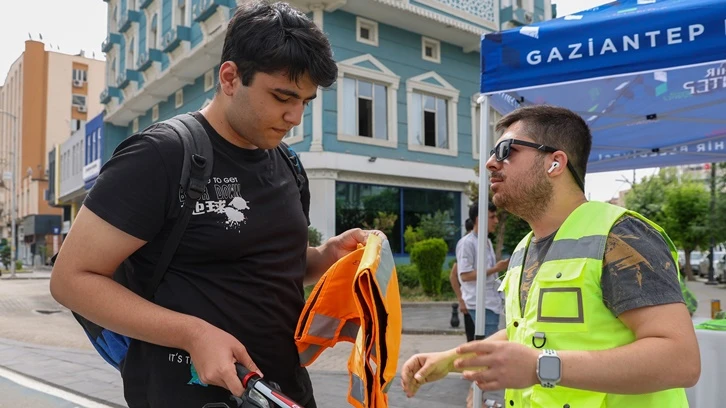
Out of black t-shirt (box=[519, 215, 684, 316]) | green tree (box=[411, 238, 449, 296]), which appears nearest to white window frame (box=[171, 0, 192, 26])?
green tree (box=[411, 238, 449, 296])

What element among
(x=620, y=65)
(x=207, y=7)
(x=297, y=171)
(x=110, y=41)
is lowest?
(x=297, y=171)

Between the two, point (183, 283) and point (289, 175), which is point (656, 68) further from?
point (183, 283)

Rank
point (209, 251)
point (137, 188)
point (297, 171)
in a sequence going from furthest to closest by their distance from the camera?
point (297, 171) < point (209, 251) < point (137, 188)

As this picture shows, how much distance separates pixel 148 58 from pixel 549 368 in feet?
84.1

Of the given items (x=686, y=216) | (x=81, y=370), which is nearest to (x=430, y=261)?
(x=81, y=370)

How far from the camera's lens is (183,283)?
5.71 feet

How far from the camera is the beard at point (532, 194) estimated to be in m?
2.08

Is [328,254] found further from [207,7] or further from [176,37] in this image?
[176,37]

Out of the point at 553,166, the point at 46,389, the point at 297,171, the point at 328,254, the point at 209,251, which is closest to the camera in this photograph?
the point at 209,251

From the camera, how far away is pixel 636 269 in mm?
1692

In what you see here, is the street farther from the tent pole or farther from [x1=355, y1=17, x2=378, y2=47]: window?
[x1=355, y1=17, x2=378, y2=47]: window

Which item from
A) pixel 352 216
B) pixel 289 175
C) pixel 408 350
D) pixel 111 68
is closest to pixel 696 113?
pixel 408 350

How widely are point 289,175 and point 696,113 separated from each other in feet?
19.5

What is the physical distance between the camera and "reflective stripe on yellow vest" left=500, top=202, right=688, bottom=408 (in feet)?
5.82
